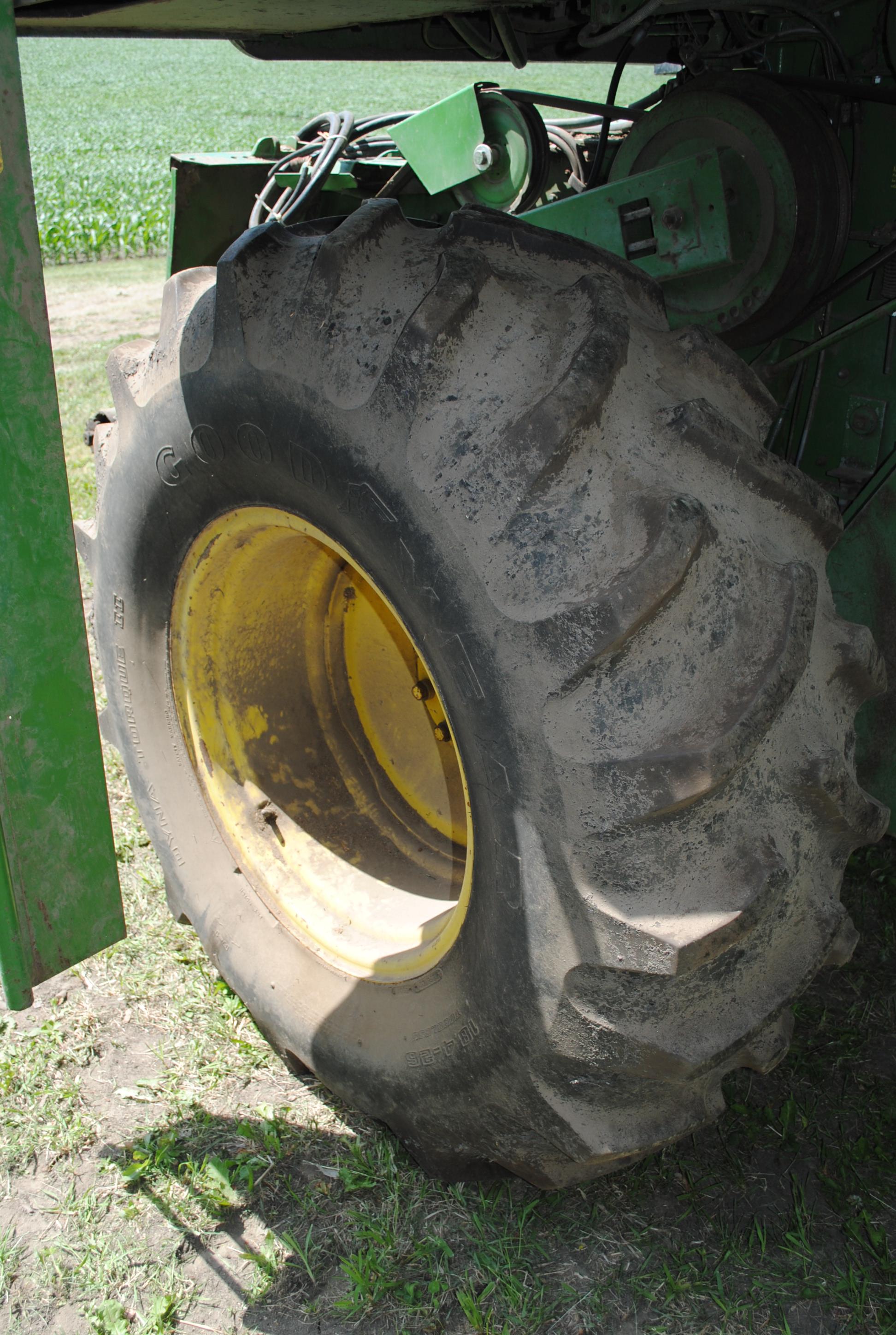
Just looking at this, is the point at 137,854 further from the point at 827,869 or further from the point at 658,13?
the point at 658,13

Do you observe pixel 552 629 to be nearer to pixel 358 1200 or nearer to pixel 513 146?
pixel 358 1200

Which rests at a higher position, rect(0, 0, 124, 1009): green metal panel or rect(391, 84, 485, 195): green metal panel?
rect(391, 84, 485, 195): green metal panel

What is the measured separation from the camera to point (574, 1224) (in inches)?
78.4

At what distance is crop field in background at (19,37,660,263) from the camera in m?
14.8

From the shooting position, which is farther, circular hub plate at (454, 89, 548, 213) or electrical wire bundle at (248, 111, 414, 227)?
electrical wire bundle at (248, 111, 414, 227)

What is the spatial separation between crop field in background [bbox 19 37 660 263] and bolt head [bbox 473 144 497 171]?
8.57m

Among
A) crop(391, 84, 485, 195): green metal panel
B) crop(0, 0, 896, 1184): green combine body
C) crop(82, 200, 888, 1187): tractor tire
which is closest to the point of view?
crop(82, 200, 888, 1187): tractor tire

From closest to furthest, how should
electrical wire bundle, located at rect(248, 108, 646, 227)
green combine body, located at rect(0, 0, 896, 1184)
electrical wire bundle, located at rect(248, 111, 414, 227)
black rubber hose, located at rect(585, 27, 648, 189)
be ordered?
green combine body, located at rect(0, 0, 896, 1184), black rubber hose, located at rect(585, 27, 648, 189), electrical wire bundle, located at rect(248, 108, 646, 227), electrical wire bundle, located at rect(248, 111, 414, 227)

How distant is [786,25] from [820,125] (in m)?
0.41

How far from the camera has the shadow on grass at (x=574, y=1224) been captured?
186 centimetres

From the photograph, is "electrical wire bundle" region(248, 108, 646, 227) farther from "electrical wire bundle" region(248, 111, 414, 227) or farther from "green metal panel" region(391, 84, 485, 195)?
"green metal panel" region(391, 84, 485, 195)

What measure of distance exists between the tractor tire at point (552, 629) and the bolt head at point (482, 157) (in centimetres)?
78

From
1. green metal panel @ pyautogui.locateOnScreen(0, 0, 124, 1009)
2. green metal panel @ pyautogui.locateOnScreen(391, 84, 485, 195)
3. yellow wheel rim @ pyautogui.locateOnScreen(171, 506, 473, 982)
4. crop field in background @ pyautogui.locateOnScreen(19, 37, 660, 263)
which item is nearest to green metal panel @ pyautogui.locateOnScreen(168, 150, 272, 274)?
green metal panel @ pyautogui.locateOnScreen(391, 84, 485, 195)

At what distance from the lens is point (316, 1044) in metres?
2.12
